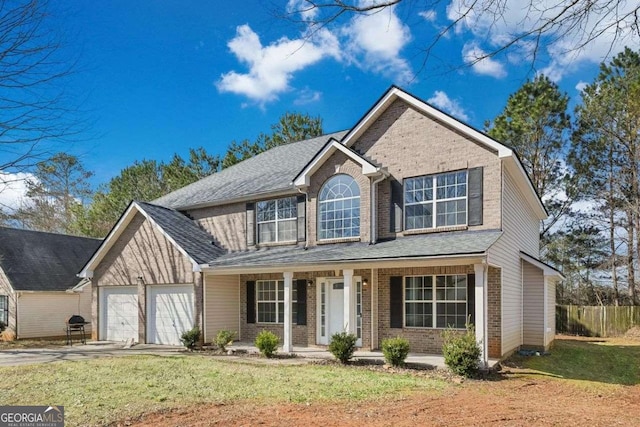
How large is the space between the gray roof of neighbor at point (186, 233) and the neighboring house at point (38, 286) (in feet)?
23.1

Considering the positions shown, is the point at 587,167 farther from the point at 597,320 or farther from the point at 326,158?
the point at 326,158

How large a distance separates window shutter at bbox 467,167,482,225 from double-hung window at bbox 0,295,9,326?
67.6 feet

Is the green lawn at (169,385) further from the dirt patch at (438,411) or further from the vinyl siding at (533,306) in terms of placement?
the vinyl siding at (533,306)

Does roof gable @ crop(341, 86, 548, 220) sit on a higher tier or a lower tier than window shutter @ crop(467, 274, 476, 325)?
higher

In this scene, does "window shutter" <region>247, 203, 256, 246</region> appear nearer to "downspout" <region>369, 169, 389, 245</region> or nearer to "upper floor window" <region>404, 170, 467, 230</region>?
"downspout" <region>369, 169, 389, 245</region>

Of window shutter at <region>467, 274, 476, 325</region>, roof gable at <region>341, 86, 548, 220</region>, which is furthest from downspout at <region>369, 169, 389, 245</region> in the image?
window shutter at <region>467, 274, 476, 325</region>

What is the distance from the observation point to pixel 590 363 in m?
15.2

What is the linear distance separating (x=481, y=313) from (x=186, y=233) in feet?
37.7

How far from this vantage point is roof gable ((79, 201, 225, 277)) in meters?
17.2

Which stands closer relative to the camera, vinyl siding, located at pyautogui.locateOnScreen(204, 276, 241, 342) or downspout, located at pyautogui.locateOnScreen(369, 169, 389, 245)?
downspout, located at pyautogui.locateOnScreen(369, 169, 389, 245)

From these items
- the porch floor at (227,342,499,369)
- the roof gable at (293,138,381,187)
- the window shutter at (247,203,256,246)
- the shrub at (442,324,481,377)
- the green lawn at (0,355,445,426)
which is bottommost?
the porch floor at (227,342,499,369)

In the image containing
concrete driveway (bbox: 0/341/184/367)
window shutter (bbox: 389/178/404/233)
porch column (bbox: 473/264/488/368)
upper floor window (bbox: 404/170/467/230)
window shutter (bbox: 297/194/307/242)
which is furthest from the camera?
window shutter (bbox: 297/194/307/242)

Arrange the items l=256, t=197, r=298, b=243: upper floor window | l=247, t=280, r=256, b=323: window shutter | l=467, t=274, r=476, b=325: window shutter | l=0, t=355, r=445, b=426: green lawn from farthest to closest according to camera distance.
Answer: l=247, t=280, r=256, b=323: window shutter, l=256, t=197, r=298, b=243: upper floor window, l=467, t=274, r=476, b=325: window shutter, l=0, t=355, r=445, b=426: green lawn

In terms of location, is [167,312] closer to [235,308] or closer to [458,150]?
[235,308]
